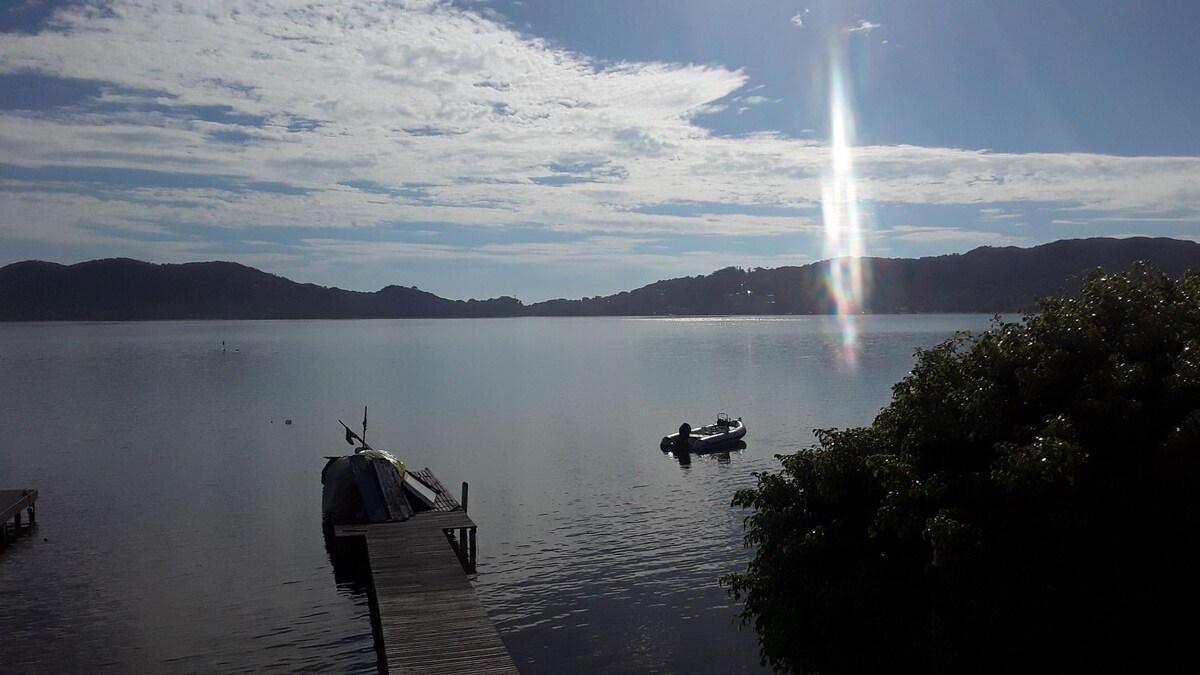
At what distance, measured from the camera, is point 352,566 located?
3406 centimetres

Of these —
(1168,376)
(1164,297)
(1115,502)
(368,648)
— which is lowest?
(368,648)

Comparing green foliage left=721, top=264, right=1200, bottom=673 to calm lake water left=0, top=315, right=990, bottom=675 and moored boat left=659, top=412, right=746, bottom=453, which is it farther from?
moored boat left=659, top=412, right=746, bottom=453

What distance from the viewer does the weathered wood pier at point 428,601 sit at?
67.4 ft

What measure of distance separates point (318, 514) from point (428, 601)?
772 inches

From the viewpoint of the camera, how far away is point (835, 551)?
48.3ft

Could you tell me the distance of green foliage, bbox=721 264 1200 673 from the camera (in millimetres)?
12117

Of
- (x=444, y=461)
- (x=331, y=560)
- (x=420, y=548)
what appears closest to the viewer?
(x=420, y=548)

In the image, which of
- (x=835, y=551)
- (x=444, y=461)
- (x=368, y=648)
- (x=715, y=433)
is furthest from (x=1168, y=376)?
(x=715, y=433)

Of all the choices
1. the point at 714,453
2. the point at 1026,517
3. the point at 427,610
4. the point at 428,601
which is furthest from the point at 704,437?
the point at 1026,517

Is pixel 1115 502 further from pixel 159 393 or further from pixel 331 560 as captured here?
pixel 159 393

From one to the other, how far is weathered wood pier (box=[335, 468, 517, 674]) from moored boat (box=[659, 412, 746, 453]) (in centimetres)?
2468

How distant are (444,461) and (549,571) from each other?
2386 cm

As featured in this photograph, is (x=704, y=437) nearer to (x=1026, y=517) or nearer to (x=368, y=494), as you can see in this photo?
(x=368, y=494)

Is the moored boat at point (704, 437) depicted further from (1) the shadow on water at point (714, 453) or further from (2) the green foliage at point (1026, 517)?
(2) the green foliage at point (1026, 517)
